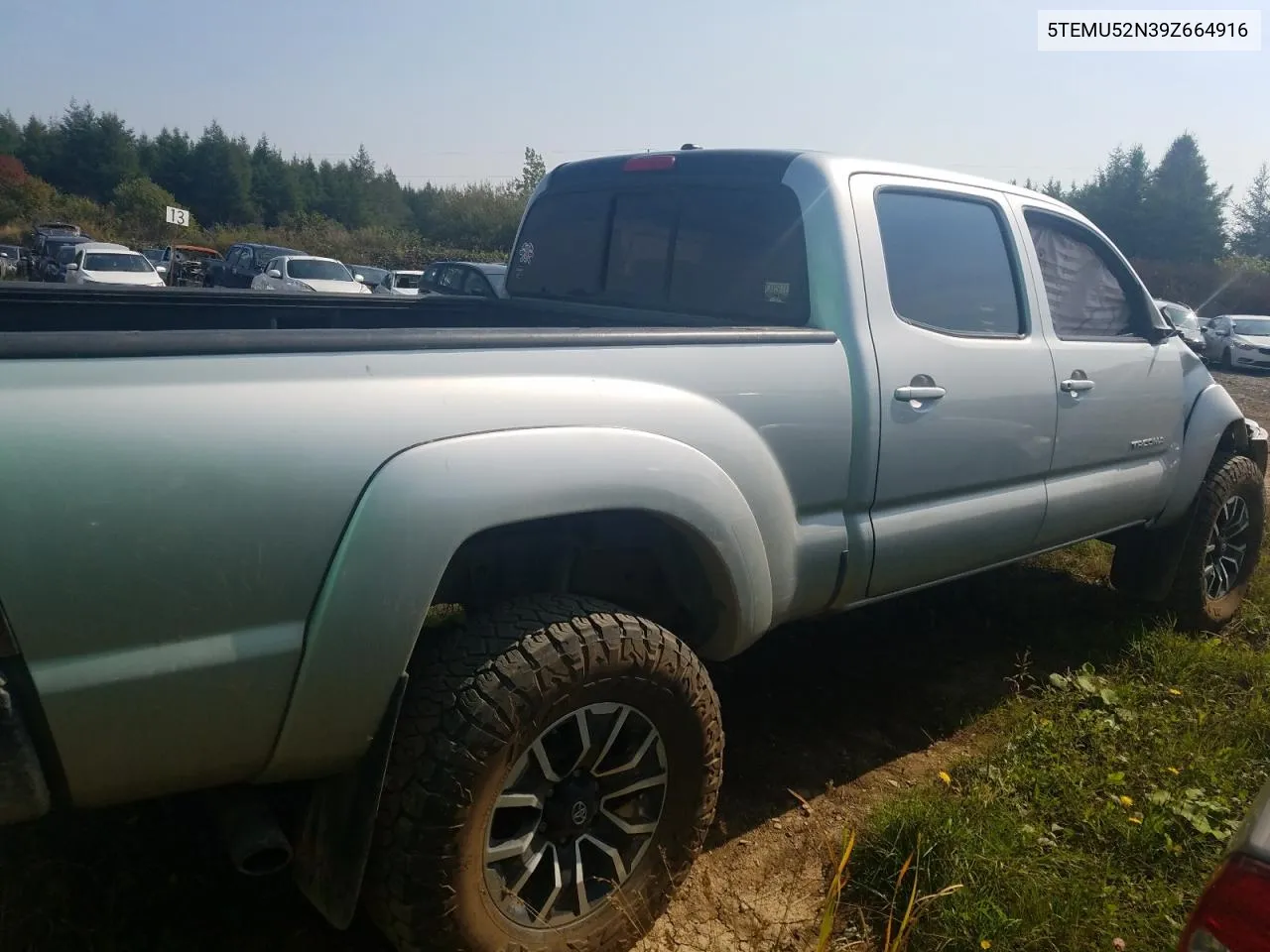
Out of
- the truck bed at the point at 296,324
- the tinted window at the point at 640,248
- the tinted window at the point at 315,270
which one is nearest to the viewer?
the truck bed at the point at 296,324

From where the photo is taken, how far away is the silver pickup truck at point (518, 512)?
→ 1633mm

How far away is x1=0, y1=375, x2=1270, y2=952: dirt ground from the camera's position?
2.35 meters

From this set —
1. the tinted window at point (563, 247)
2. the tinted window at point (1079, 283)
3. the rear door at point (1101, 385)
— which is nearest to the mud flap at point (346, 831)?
the tinted window at point (563, 247)

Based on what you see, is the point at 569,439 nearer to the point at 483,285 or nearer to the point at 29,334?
the point at 29,334

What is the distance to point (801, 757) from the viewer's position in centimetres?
346

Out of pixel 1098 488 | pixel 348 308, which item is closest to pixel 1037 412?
pixel 1098 488

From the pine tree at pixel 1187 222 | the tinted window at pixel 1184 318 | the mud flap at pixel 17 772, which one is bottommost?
the mud flap at pixel 17 772

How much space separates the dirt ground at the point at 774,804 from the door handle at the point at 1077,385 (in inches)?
44.9

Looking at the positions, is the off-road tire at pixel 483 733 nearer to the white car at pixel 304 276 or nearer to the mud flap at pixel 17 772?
the mud flap at pixel 17 772

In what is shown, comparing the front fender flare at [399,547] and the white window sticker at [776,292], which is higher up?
the white window sticker at [776,292]

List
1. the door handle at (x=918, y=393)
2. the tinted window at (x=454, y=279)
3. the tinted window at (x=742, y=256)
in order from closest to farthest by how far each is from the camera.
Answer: the door handle at (x=918, y=393) < the tinted window at (x=742, y=256) < the tinted window at (x=454, y=279)

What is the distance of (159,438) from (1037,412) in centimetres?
283

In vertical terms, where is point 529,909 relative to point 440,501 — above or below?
below

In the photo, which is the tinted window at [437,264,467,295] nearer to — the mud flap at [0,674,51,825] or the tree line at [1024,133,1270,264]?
the mud flap at [0,674,51,825]
